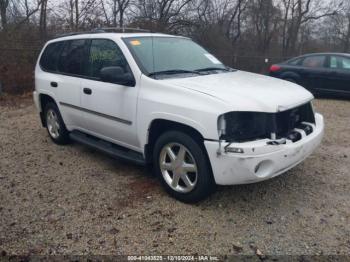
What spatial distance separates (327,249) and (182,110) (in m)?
1.78

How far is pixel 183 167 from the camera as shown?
3711 millimetres

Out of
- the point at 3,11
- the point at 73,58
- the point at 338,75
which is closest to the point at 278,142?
the point at 73,58

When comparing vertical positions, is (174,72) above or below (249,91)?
above

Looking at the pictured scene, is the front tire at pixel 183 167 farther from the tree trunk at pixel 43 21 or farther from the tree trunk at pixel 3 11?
the tree trunk at pixel 3 11

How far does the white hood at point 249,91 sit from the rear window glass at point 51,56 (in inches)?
98.1

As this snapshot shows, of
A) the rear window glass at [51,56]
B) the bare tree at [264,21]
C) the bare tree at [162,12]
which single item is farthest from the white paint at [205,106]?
the bare tree at [264,21]

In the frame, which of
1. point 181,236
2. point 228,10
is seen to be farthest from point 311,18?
point 181,236

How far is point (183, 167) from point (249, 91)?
1.01m

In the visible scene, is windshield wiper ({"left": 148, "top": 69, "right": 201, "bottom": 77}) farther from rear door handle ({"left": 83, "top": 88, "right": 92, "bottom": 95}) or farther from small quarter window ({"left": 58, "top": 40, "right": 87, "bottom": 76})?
small quarter window ({"left": 58, "top": 40, "right": 87, "bottom": 76})

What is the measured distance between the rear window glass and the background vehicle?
727 centimetres

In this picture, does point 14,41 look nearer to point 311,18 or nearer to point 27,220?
point 27,220

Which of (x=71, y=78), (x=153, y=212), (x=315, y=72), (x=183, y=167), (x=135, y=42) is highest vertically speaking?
(x=135, y=42)

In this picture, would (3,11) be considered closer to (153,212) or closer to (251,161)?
(153,212)

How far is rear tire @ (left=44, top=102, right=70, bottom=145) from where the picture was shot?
5.70 m
